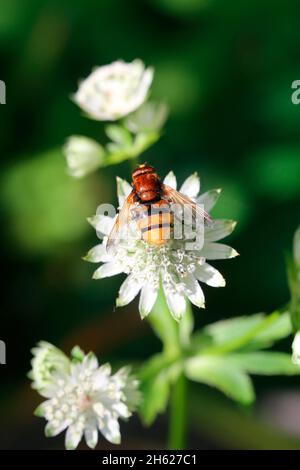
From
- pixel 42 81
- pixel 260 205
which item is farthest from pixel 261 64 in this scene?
pixel 42 81

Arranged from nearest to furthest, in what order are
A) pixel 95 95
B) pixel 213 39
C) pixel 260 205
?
1. pixel 95 95
2. pixel 260 205
3. pixel 213 39

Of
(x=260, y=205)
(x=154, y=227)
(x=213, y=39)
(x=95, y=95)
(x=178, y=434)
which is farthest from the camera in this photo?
(x=213, y=39)

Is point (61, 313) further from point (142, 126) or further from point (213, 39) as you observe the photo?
point (213, 39)

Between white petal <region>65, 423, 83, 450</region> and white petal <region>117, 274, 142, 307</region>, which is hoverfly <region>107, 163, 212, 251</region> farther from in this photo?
white petal <region>65, 423, 83, 450</region>

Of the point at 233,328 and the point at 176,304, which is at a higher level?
the point at 233,328

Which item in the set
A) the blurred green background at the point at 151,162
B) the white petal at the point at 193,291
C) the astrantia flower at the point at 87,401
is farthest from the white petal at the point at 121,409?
the blurred green background at the point at 151,162

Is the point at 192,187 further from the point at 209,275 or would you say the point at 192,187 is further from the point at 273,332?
the point at 273,332

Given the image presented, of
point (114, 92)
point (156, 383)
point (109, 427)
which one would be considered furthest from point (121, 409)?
point (114, 92)
